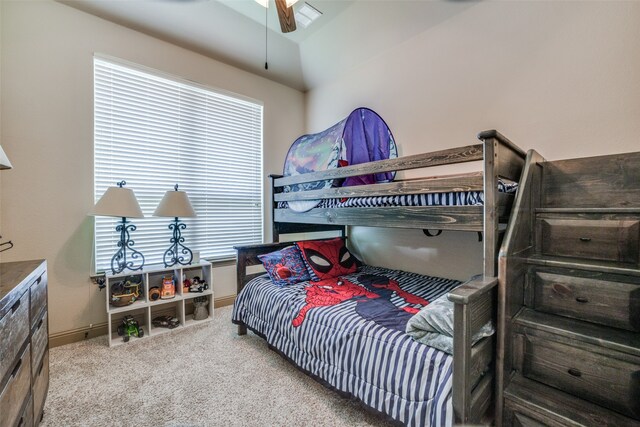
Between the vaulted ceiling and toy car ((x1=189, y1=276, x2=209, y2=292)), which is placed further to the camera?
toy car ((x1=189, y1=276, x2=209, y2=292))

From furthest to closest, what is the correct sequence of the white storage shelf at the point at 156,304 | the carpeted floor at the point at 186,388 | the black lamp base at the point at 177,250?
the black lamp base at the point at 177,250
the white storage shelf at the point at 156,304
the carpeted floor at the point at 186,388

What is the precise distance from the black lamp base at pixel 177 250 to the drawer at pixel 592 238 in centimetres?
286

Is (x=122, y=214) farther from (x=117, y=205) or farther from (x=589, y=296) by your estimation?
(x=589, y=296)

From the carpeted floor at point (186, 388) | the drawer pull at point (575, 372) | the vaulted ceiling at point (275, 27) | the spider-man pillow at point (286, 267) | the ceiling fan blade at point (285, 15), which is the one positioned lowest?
the carpeted floor at point (186, 388)

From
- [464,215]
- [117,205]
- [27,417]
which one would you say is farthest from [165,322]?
[464,215]

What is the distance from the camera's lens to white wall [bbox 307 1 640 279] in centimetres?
166

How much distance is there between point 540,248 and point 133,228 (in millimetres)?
3088

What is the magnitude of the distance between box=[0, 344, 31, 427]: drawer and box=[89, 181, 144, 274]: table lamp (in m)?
1.21

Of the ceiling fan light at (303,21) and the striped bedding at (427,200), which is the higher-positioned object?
the ceiling fan light at (303,21)

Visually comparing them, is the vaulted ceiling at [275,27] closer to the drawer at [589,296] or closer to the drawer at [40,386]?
the drawer at [589,296]

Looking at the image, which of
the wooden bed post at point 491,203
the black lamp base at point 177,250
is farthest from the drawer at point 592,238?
the black lamp base at point 177,250

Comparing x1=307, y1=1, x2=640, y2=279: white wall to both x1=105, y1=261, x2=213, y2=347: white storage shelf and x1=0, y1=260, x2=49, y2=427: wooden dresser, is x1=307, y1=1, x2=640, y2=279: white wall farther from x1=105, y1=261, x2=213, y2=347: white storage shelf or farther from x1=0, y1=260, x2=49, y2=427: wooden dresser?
x1=0, y1=260, x2=49, y2=427: wooden dresser

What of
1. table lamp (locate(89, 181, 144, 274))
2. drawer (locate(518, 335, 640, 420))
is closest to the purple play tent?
table lamp (locate(89, 181, 144, 274))

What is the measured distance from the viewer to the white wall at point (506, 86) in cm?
166
